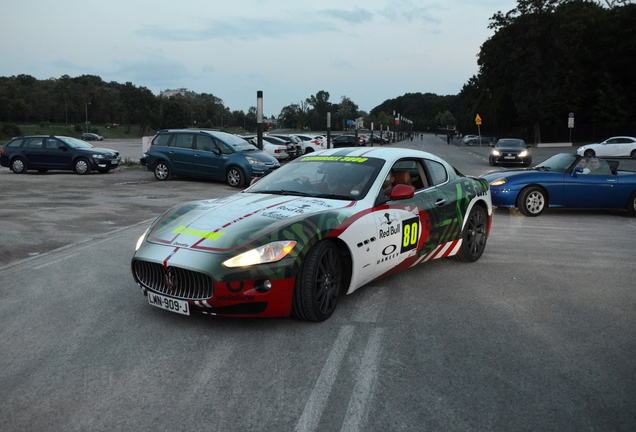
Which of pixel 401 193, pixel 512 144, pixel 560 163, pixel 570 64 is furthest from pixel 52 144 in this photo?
pixel 570 64

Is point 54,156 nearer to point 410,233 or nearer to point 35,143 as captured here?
point 35,143

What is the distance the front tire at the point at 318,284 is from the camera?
443 cm

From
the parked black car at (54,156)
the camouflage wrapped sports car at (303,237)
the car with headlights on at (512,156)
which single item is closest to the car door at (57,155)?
the parked black car at (54,156)

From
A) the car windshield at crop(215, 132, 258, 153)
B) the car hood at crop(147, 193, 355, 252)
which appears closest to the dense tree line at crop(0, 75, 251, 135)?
the car windshield at crop(215, 132, 258, 153)

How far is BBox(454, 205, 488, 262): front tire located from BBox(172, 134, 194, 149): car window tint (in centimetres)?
1306

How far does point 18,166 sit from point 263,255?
69.3 feet

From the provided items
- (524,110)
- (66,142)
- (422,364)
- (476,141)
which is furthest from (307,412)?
(476,141)

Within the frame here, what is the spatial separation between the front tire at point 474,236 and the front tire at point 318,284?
2.50m

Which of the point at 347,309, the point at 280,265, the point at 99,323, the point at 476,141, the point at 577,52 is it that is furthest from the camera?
the point at 476,141

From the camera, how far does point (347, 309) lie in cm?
506

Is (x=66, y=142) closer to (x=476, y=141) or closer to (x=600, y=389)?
(x=600, y=389)

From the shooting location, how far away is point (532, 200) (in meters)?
11.4

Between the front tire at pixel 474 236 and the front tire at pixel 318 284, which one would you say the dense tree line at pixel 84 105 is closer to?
the front tire at pixel 474 236

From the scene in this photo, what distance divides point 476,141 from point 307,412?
8129 centimetres
